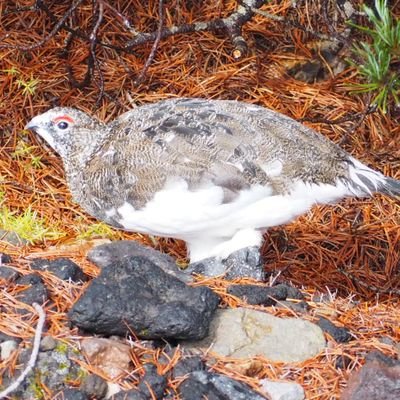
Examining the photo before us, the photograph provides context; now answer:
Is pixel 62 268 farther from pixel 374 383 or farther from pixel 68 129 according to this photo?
pixel 374 383

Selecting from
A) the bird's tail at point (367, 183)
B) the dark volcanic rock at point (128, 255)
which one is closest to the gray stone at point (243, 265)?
the dark volcanic rock at point (128, 255)

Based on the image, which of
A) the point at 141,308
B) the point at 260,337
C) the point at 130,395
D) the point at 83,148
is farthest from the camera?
the point at 83,148

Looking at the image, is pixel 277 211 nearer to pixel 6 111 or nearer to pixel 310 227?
pixel 310 227

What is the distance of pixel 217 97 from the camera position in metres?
4.89

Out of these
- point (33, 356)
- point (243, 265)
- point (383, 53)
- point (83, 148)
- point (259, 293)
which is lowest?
point (243, 265)

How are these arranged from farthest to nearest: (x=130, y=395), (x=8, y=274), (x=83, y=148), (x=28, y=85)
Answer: (x=28, y=85), (x=83, y=148), (x=8, y=274), (x=130, y=395)

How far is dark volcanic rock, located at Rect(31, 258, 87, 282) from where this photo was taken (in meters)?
3.18

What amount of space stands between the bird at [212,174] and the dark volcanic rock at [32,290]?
641mm

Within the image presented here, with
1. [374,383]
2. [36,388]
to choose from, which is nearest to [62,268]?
[36,388]

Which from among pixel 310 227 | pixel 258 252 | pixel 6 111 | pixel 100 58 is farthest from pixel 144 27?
pixel 258 252

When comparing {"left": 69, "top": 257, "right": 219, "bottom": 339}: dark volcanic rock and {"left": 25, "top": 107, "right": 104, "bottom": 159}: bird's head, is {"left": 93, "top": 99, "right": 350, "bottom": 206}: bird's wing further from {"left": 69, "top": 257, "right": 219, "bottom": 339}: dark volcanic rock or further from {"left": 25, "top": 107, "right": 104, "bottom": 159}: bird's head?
{"left": 69, "top": 257, "right": 219, "bottom": 339}: dark volcanic rock

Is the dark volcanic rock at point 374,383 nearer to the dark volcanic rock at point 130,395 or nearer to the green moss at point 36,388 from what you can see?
the dark volcanic rock at point 130,395

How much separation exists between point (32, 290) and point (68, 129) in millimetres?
1099

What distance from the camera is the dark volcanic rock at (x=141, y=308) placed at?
9.11ft
